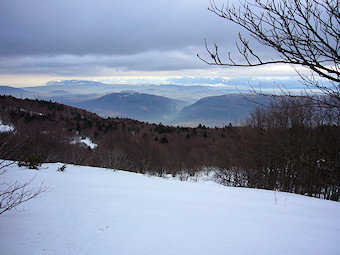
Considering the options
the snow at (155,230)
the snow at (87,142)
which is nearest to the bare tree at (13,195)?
the snow at (155,230)

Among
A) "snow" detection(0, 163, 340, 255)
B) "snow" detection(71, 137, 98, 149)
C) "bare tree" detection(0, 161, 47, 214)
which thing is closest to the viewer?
"snow" detection(0, 163, 340, 255)

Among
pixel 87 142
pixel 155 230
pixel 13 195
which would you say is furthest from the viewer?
pixel 87 142

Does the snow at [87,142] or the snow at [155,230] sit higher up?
the snow at [155,230]

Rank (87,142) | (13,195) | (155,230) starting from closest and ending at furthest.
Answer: (155,230)
(13,195)
(87,142)

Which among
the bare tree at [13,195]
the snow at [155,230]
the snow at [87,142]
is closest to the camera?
the snow at [155,230]

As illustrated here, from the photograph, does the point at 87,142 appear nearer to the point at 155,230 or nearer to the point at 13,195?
the point at 13,195

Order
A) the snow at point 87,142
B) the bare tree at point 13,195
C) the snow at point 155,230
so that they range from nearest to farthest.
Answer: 1. the snow at point 155,230
2. the bare tree at point 13,195
3. the snow at point 87,142

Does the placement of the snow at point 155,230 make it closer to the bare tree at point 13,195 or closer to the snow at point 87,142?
the bare tree at point 13,195

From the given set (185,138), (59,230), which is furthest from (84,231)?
(185,138)

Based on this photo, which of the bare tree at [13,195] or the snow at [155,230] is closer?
the snow at [155,230]

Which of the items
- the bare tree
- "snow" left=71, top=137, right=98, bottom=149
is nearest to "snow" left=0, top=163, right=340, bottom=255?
the bare tree

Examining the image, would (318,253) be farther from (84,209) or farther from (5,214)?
(5,214)

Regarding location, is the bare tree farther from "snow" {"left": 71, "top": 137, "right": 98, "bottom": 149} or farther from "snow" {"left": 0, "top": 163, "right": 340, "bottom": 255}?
"snow" {"left": 71, "top": 137, "right": 98, "bottom": 149}

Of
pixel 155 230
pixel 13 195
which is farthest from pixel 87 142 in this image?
pixel 155 230
